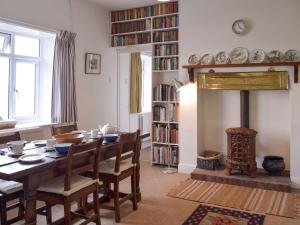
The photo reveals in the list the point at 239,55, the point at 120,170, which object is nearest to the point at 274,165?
the point at 239,55

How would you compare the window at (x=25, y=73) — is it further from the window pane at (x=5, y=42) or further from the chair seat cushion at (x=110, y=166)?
the chair seat cushion at (x=110, y=166)

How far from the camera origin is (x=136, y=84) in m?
6.41

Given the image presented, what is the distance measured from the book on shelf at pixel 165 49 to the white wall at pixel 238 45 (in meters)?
0.22

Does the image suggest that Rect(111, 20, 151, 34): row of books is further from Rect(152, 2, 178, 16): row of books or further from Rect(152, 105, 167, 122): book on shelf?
Rect(152, 105, 167, 122): book on shelf

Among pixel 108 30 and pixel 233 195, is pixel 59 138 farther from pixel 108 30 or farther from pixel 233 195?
pixel 108 30

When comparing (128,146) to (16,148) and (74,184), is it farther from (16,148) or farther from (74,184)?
(16,148)

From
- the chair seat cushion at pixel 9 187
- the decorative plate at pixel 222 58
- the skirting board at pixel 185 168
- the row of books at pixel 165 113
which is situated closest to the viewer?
the chair seat cushion at pixel 9 187

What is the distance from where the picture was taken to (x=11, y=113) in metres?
4.09

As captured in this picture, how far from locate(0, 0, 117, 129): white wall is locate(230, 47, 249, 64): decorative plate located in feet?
7.32

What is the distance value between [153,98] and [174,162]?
3.68ft

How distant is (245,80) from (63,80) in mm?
2576

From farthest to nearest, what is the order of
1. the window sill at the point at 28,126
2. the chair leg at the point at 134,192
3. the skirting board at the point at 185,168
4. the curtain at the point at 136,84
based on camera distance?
1. the curtain at the point at 136,84
2. the skirting board at the point at 185,168
3. the window sill at the point at 28,126
4. the chair leg at the point at 134,192

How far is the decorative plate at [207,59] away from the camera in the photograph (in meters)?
4.41

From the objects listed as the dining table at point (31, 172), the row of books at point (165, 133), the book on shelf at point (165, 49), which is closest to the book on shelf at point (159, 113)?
the row of books at point (165, 133)
